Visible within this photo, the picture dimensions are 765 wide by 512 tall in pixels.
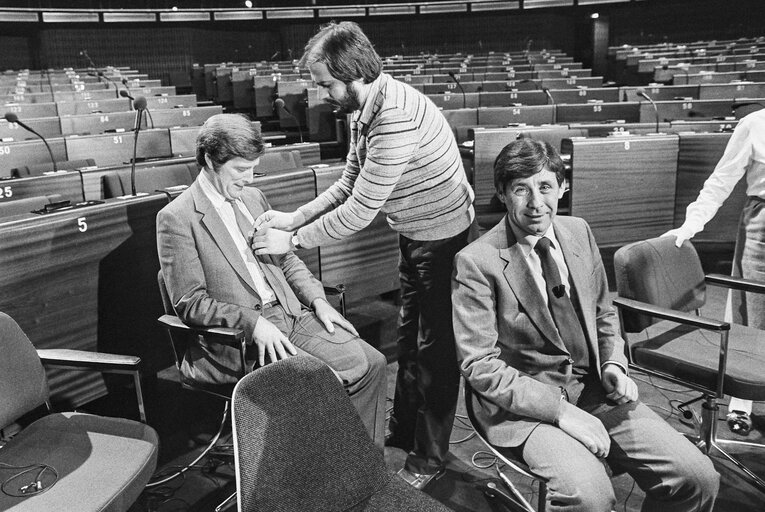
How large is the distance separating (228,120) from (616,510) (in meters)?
1.63

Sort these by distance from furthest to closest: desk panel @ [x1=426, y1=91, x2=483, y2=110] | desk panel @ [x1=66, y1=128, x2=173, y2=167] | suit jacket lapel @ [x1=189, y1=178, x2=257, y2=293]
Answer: desk panel @ [x1=426, y1=91, x2=483, y2=110], desk panel @ [x1=66, y1=128, x2=173, y2=167], suit jacket lapel @ [x1=189, y1=178, x2=257, y2=293]

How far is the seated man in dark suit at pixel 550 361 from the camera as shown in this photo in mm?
1430

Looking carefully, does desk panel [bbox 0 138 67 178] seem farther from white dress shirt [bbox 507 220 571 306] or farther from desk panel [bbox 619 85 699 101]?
desk panel [bbox 619 85 699 101]

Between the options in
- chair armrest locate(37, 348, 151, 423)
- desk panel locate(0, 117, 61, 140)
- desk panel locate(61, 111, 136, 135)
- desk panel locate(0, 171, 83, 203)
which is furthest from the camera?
desk panel locate(61, 111, 136, 135)

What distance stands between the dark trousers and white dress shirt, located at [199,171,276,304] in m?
0.44

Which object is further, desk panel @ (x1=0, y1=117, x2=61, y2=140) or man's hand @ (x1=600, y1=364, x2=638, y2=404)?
desk panel @ (x1=0, y1=117, x2=61, y2=140)

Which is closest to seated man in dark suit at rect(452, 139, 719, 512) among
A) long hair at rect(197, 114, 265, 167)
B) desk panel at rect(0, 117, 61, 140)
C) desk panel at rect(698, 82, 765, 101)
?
long hair at rect(197, 114, 265, 167)

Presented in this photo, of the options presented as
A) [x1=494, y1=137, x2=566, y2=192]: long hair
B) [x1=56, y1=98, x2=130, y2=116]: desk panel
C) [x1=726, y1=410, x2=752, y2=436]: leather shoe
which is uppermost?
[x1=56, y1=98, x2=130, y2=116]: desk panel

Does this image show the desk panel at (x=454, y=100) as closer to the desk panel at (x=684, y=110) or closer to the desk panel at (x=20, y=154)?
the desk panel at (x=684, y=110)

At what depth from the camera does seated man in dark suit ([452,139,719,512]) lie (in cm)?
143

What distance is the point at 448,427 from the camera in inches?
81.5

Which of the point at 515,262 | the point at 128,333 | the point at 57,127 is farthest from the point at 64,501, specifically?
the point at 57,127

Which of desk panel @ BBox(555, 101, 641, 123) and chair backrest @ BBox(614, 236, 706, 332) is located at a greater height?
desk panel @ BBox(555, 101, 641, 123)

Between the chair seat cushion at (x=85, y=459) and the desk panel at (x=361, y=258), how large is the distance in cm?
128
